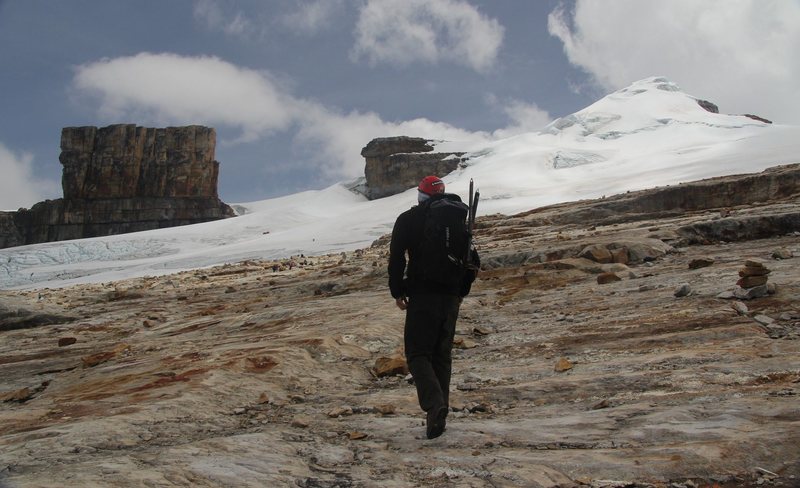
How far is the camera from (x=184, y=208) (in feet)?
278

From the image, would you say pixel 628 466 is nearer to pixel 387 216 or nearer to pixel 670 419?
pixel 670 419

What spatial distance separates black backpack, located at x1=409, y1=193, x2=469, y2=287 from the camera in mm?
4527

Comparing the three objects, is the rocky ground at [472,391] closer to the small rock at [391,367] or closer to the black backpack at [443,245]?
the small rock at [391,367]

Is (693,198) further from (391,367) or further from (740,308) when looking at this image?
(391,367)

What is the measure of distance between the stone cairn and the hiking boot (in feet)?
14.6

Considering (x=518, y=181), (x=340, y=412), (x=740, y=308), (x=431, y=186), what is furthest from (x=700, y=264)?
(x=518, y=181)

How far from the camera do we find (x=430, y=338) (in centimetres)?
446

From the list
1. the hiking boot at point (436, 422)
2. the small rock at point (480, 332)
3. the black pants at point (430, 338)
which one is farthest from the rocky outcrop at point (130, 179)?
the hiking boot at point (436, 422)

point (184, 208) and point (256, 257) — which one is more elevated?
point (184, 208)

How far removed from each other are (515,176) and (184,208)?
48.1 meters

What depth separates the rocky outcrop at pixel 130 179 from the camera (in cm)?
8425

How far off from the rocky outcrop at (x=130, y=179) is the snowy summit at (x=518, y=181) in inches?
709

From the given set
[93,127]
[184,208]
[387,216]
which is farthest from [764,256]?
[93,127]

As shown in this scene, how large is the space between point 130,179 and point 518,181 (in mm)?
55178
